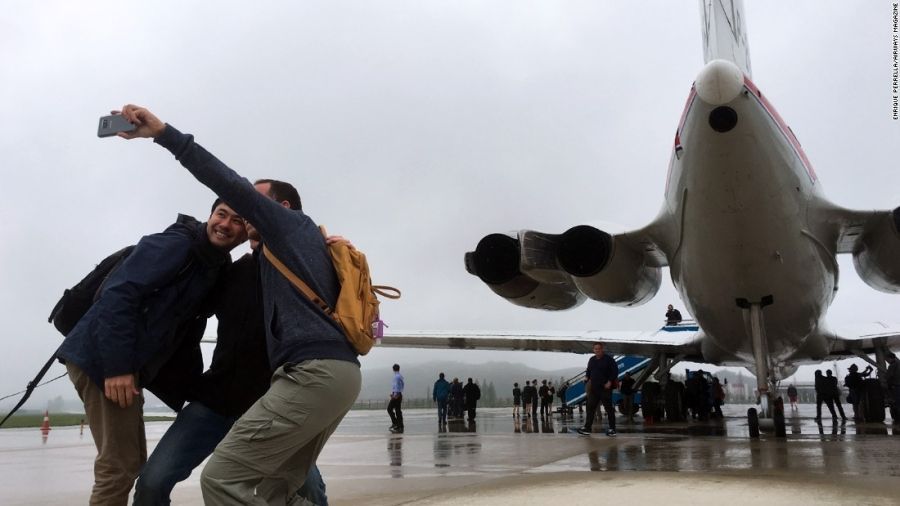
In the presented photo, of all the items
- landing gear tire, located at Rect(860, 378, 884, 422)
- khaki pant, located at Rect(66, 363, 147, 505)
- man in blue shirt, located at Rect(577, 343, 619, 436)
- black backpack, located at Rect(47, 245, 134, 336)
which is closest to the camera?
khaki pant, located at Rect(66, 363, 147, 505)

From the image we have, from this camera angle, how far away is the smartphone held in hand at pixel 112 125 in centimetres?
246

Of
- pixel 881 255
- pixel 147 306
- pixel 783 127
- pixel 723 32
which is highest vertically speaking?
pixel 723 32

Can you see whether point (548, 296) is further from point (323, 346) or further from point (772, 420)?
point (323, 346)

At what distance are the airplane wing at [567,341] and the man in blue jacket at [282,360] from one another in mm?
15208

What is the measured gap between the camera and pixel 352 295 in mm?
2564

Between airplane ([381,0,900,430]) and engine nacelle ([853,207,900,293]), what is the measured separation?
0.07 ft

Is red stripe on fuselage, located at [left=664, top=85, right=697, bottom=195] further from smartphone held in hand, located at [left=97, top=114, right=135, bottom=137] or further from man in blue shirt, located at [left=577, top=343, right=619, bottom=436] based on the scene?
smartphone held in hand, located at [left=97, top=114, right=135, bottom=137]

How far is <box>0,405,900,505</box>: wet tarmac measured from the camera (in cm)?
421

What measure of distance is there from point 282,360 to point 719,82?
640 centimetres

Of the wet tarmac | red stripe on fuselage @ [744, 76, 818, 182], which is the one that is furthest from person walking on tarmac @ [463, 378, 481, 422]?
red stripe on fuselage @ [744, 76, 818, 182]

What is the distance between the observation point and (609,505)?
3758 mm

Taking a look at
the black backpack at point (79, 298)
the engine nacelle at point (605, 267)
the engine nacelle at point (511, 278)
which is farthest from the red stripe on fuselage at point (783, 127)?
the black backpack at point (79, 298)

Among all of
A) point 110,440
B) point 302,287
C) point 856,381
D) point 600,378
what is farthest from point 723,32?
point 856,381

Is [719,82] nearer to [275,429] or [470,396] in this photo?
[275,429]
